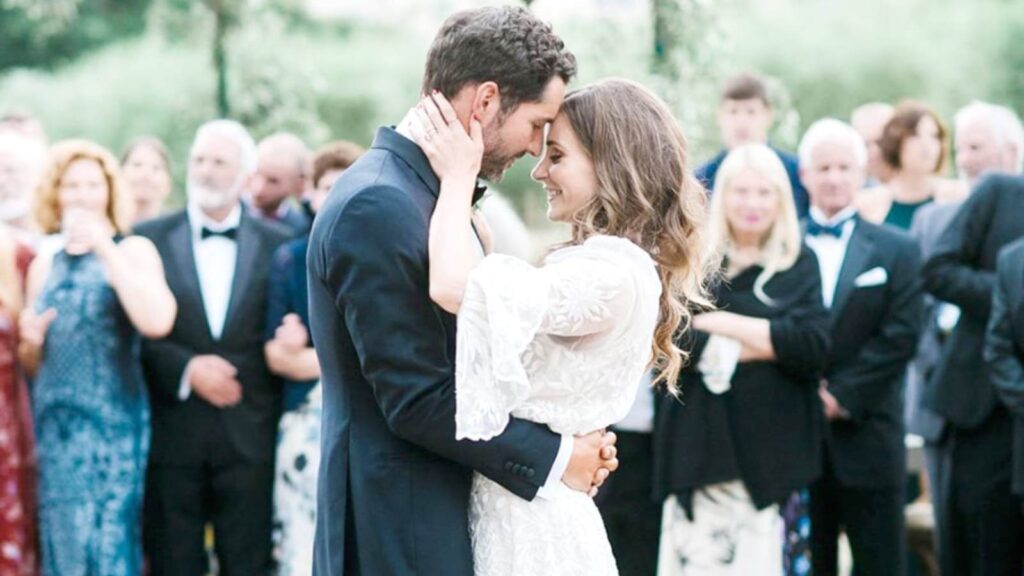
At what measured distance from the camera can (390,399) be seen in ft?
10.9

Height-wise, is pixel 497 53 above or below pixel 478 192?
above

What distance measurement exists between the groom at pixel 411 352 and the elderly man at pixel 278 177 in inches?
162

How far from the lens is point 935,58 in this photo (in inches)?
408

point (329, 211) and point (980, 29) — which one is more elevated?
point (980, 29)

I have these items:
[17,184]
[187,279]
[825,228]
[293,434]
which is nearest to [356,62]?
[17,184]

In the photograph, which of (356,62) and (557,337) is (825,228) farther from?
(356,62)

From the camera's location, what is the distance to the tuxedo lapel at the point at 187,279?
6.47m

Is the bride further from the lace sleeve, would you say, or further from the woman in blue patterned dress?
the woman in blue patterned dress

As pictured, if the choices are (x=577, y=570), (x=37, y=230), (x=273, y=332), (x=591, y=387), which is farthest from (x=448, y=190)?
(x=37, y=230)

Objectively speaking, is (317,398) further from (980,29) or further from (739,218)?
(980,29)

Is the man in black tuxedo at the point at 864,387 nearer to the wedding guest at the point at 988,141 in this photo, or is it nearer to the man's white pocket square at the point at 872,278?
the man's white pocket square at the point at 872,278

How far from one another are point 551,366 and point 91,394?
→ 10.7 ft

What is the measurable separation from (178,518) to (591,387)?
333 cm

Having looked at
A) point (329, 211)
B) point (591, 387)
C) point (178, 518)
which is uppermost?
point (329, 211)
